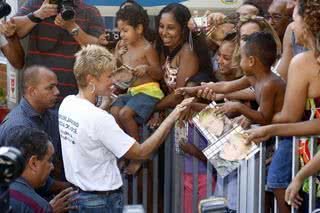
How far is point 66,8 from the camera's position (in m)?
5.98

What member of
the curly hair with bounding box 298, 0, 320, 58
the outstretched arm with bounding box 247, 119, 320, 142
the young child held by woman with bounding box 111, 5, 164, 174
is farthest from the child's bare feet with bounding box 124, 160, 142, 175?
the curly hair with bounding box 298, 0, 320, 58

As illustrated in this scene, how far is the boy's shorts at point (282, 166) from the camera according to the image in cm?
439

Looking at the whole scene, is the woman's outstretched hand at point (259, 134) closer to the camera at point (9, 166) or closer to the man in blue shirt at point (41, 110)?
the man in blue shirt at point (41, 110)

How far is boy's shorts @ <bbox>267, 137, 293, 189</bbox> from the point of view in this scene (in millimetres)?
4387

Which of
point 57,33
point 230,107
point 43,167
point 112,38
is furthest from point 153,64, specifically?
point 43,167

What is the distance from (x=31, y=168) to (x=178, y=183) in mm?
1771

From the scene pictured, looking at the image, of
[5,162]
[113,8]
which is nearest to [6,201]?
[5,162]

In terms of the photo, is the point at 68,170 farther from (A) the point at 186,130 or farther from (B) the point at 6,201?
(B) the point at 6,201

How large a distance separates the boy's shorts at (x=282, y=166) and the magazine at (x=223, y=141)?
0.16 metres

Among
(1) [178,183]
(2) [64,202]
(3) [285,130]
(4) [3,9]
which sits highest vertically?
(4) [3,9]

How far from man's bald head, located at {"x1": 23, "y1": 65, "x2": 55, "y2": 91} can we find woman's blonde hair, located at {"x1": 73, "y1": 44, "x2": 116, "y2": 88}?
747 millimetres

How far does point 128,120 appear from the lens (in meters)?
5.77

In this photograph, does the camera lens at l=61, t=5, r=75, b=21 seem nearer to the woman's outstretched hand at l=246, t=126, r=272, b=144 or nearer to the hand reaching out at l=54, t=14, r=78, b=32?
the hand reaching out at l=54, t=14, r=78, b=32

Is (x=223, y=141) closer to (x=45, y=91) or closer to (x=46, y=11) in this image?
(x=45, y=91)
